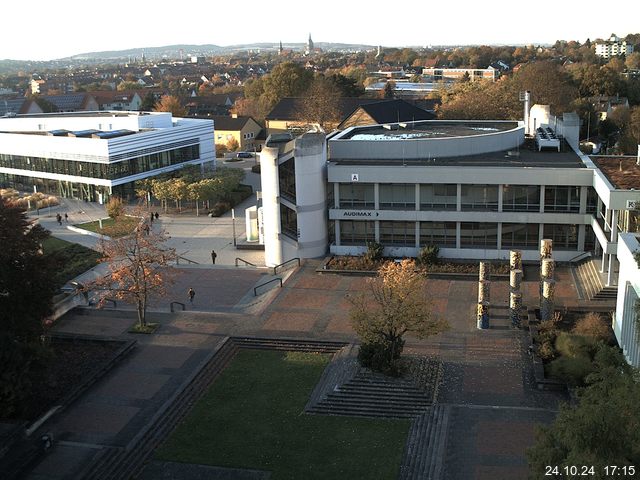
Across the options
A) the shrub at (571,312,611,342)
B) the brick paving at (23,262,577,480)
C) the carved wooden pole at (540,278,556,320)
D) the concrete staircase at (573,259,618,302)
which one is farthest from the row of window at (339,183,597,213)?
the shrub at (571,312,611,342)

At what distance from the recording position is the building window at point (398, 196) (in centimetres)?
4344

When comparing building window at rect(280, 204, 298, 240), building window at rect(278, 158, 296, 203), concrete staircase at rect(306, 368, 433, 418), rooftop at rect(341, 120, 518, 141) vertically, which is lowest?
concrete staircase at rect(306, 368, 433, 418)

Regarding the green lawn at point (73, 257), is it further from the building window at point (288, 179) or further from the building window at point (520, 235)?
the building window at point (520, 235)

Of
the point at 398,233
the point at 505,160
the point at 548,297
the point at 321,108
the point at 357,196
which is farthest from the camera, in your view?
the point at 321,108

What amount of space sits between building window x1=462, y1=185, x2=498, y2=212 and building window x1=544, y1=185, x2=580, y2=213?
2947mm

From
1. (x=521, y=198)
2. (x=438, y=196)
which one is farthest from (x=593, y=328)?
(x=438, y=196)

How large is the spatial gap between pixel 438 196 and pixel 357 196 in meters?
4.99

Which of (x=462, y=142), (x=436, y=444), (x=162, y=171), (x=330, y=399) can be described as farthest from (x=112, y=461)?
(x=162, y=171)

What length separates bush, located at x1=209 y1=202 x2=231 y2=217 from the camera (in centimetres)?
6006

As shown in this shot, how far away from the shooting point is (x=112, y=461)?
76.7 feet

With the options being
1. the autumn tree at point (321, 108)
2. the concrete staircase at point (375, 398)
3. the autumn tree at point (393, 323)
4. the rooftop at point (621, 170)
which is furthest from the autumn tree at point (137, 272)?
the autumn tree at point (321, 108)

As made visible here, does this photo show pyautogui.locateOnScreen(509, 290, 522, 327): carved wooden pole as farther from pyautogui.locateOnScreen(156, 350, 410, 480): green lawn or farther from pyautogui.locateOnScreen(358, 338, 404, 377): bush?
pyautogui.locateOnScreen(156, 350, 410, 480): green lawn

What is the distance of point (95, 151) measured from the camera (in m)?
66.8

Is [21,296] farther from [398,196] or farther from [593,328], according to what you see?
[398,196]
